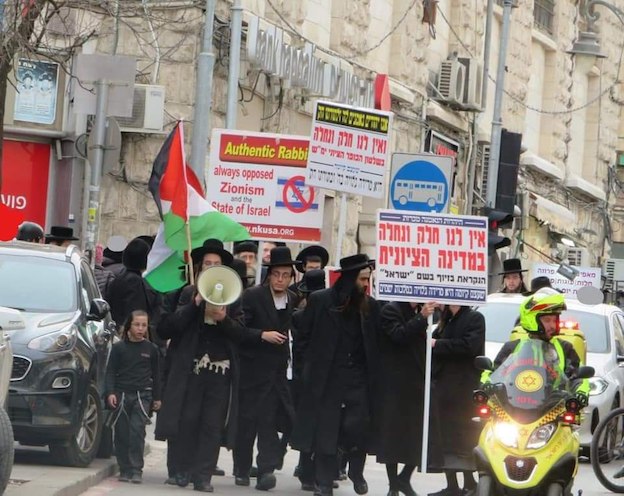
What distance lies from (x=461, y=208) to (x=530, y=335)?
2916 centimetres

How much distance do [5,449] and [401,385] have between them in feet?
13.2

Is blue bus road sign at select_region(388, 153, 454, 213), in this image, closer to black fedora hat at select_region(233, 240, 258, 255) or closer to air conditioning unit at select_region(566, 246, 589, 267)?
black fedora hat at select_region(233, 240, 258, 255)

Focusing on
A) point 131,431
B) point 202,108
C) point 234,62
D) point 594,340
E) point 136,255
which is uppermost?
point 234,62

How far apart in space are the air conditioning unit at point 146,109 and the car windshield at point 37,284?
35.2 ft

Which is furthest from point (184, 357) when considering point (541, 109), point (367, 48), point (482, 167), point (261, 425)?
point (541, 109)

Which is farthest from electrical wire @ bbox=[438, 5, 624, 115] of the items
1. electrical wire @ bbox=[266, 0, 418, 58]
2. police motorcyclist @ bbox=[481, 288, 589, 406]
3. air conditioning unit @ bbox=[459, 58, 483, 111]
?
police motorcyclist @ bbox=[481, 288, 589, 406]

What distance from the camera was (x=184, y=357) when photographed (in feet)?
48.5

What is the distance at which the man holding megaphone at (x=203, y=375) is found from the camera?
14.6 metres

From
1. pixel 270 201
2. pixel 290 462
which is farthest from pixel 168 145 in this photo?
pixel 290 462

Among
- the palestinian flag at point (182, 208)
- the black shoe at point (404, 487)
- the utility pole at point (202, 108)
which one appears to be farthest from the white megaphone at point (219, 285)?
the utility pole at point (202, 108)

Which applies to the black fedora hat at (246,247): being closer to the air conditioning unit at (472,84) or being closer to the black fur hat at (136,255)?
the black fur hat at (136,255)

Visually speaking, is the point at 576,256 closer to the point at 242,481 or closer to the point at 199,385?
the point at 242,481

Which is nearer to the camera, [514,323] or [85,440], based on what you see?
[85,440]

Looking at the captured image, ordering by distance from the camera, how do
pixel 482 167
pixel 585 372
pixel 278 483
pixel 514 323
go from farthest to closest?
pixel 482 167, pixel 514 323, pixel 278 483, pixel 585 372
